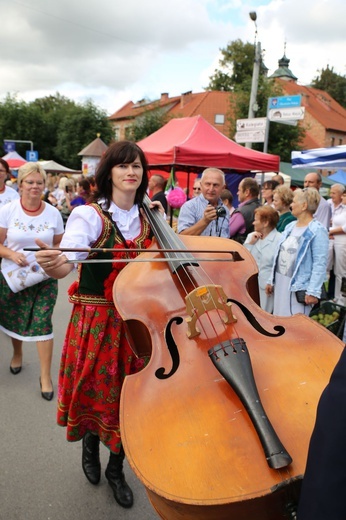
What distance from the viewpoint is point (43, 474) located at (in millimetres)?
2311

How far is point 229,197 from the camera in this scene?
5398 millimetres

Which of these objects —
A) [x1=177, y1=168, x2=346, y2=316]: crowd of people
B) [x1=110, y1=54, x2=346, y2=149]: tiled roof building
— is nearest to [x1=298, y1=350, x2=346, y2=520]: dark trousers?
[x1=177, y1=168, x2=346, y2=316]: crowd of people

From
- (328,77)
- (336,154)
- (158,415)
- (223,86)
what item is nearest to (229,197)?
(336,154)

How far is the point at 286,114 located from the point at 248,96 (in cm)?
1610

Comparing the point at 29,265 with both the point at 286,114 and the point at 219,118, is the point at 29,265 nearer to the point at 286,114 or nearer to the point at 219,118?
the point at 286,114

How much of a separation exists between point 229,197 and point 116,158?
11.7 ft

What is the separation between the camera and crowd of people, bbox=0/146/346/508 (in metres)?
1.96

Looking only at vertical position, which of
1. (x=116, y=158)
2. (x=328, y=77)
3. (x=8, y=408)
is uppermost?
(x=328, y=77)

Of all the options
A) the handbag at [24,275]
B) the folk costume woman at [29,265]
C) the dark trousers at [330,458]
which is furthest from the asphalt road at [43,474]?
the dark trousers at [330,458]

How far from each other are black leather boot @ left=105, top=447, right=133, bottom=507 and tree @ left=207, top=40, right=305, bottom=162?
1603 centimetres

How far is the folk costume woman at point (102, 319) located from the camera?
6.39 ft

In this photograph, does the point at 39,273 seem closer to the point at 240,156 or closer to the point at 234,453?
the point at 234,453

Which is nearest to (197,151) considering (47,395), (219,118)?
(47,395)

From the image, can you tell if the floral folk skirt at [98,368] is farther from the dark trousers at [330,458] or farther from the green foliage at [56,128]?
the green foliage at [56,128]
